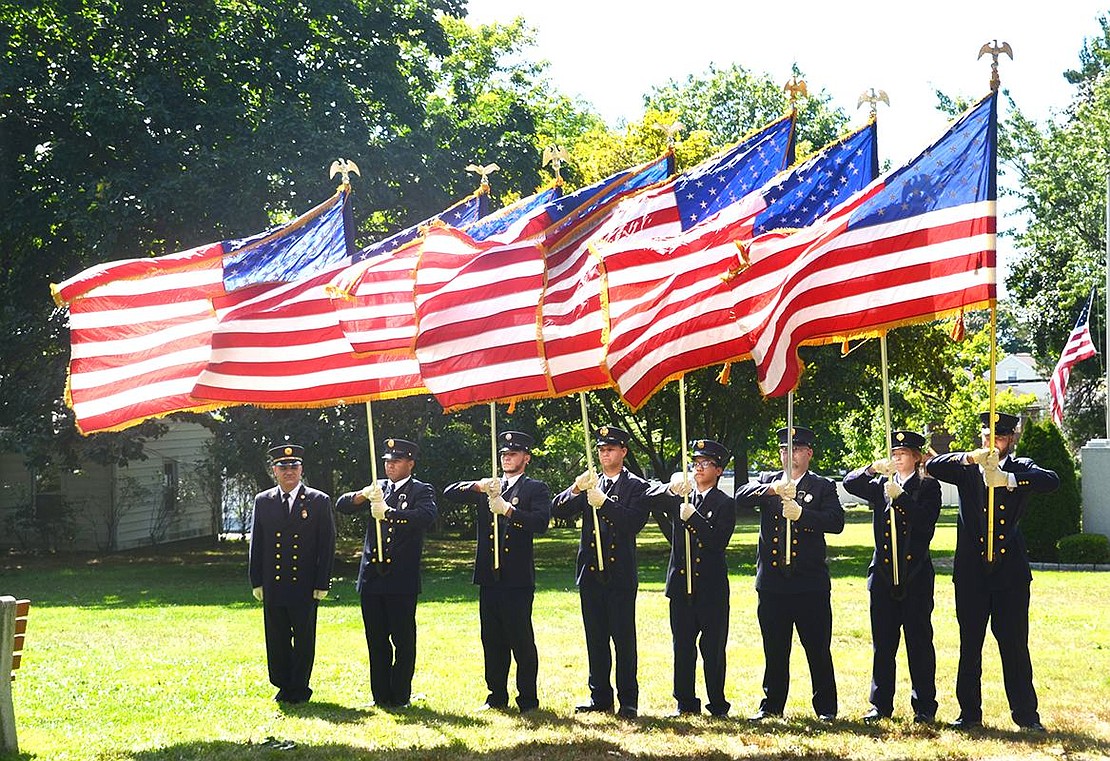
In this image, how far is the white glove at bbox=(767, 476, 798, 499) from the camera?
30.3ft

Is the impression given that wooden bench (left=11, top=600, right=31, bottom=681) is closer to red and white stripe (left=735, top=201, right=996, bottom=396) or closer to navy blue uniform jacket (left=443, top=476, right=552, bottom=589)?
navy blue uniform jacket (left=443, top=476, right=552, bottom=589)

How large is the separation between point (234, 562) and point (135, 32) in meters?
10.9

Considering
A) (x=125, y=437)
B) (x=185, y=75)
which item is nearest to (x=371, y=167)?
(x=185, y=75)

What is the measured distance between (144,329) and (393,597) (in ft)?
9.24

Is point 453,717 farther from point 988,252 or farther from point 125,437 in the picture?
point 125,437

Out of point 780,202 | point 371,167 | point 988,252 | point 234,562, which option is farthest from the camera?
point 234,562

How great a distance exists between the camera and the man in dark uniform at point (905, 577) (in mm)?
9508

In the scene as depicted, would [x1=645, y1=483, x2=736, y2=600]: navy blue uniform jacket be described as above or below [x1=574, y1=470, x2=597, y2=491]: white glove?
below

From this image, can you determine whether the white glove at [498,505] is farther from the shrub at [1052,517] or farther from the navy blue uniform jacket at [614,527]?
the shrub at [1052,517]

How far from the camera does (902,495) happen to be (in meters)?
9.54

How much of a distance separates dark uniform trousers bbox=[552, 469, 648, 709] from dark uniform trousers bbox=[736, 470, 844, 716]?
0.93 m

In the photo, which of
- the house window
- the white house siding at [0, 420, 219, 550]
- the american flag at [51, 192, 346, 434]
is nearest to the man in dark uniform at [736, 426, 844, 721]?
the american flag at [51, 192, 346, 434]

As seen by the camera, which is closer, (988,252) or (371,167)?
(988,252)

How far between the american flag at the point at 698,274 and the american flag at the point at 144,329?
9.74 ft
